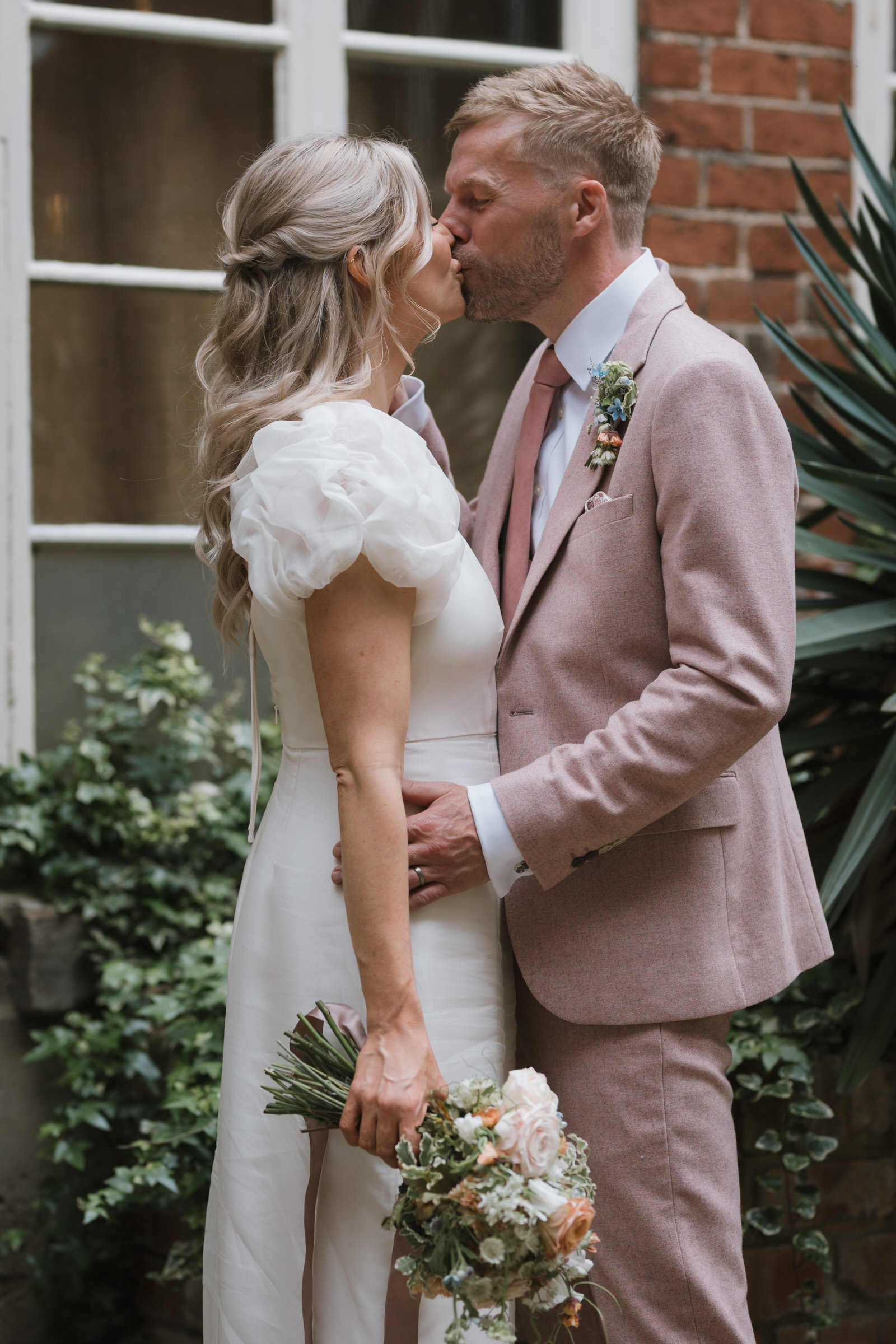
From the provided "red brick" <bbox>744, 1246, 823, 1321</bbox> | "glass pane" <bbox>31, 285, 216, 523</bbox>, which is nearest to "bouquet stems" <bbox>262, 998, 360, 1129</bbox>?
"red brick" <bbox>744, 1246, 823, 1321</bbox>

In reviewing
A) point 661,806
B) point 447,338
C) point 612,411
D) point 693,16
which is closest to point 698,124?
point 693,16

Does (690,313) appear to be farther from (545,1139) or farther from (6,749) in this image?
(6,749)

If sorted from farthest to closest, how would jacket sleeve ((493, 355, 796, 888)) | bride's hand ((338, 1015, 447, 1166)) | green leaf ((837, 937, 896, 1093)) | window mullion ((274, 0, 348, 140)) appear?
window mullion ((274, 0, 348, 140)), green leaf ((837, 937, 896, 1093)), jacket sleeve ((493, 355, 796, 888)), bride's hand ((338, 1015, 447, 1166))

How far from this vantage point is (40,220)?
117 inches

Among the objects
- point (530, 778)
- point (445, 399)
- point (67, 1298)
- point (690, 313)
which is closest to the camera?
point (530, 778)

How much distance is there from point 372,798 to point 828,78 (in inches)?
108

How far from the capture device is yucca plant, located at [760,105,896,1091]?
2402 millimetres

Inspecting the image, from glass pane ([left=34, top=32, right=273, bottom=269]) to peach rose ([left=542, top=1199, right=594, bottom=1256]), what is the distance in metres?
2.50

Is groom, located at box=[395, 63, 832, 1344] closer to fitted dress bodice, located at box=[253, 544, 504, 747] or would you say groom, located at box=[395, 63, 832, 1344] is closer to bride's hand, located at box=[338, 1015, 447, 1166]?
fitted dress bodice, located at box=[253, 544, 504, 747]

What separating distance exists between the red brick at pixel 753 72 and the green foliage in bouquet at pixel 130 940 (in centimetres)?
204

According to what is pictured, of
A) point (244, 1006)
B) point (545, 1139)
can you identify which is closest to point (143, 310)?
point (244, 1006)

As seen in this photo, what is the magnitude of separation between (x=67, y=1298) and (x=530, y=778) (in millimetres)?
1886

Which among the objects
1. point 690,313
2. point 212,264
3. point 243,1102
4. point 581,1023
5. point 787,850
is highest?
point 212,264

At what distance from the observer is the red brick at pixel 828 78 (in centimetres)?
331
